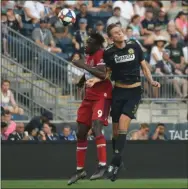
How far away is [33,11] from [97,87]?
1062 cm

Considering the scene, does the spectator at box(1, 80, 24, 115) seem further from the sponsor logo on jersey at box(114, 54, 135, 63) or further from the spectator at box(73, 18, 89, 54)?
the sponsor logo on jersey at box(114, 54, 135, 63)

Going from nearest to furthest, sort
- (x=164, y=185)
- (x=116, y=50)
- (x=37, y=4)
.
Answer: (x=116, y=50) → (x=164, y=185) → (x=37, y=4)

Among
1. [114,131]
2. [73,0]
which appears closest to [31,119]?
[73,0]

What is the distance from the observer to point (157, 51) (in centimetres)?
2633

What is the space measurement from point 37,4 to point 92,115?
36.0 ft

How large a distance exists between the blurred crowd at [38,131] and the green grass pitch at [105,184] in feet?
3.68

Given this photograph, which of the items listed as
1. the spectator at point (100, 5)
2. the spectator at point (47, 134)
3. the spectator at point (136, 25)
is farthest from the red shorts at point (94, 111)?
the spectator at point (100, 5)

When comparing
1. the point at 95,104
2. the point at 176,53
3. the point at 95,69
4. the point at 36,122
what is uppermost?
the point at 95,69

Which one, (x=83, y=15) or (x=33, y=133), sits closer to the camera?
(x=33, y=133)

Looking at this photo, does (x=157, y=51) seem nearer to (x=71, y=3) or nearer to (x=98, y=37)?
(x=71, y=3)

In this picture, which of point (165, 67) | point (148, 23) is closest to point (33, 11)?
point (148, 23)

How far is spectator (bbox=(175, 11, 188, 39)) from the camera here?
2806cm

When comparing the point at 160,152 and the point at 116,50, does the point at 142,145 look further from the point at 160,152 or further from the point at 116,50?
the point at 116,50

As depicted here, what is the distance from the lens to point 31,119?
77.8ft
